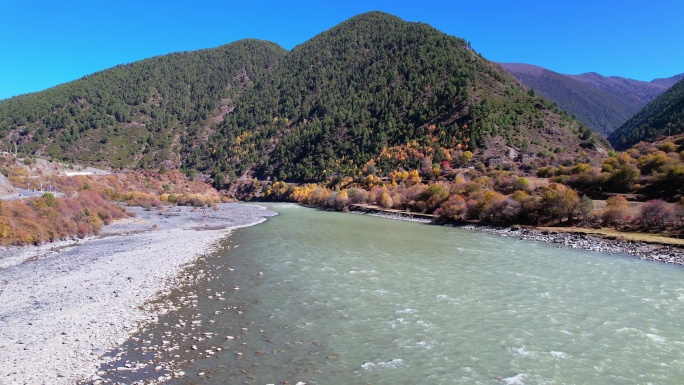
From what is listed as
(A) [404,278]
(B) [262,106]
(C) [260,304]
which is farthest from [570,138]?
(B) [262,106]

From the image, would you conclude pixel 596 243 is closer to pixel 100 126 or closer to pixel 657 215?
pixel 657 215

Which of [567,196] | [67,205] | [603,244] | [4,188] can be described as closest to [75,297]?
[67,205]

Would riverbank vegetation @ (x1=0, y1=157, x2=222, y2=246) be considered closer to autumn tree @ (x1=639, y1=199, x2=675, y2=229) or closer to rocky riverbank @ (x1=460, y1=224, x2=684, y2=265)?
rocky riverbank @ (x1=460, y1=224, x2=684, y2=265)

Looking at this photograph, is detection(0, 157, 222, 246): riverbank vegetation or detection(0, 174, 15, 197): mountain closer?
detection(0, 157, 222, 246): riverbank vegetation

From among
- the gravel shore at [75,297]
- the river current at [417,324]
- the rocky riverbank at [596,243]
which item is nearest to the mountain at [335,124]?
the rocky riverbank at [596,243]

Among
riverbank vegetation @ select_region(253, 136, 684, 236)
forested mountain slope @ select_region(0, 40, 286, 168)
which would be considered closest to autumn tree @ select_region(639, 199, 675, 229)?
riverbank vegetation @ select_region(253, 136, 684, 236)

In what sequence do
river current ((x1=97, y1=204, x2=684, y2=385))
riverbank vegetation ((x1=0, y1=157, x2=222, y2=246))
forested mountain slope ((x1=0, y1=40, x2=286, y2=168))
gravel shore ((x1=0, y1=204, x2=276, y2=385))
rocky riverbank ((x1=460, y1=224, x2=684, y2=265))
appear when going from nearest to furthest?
gravel shore ((x1=0, y1=204, x2=276, y2=385)) < river current ((x1=97, y1=204, x2=684, y2=385)) < riverbank vegetation ((x1=0, y1=157, x2=222, y2=246)) < rocky riverbank ((x1=460, y1=224, x2=684, y2=265)) < forested mountain slope ((x1=0, y1=40, x2=286, y2=168))
